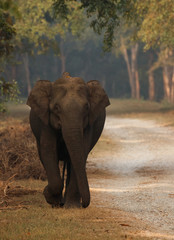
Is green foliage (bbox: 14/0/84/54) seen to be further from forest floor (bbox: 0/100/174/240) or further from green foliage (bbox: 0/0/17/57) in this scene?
green foliage (bbox: 0/0/17/57)

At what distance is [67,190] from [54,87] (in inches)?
67.8

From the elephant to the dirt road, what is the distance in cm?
100

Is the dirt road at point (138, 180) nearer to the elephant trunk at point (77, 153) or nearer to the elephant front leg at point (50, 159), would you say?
the elephant trunk at point (77, 153)

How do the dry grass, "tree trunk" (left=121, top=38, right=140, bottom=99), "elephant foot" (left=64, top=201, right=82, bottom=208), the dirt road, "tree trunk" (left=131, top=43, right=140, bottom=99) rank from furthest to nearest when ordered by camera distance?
"tree trunk" (left=131, top=43, right=140, bottom=99), "tree trunk" (left=121, top=38, right=140, bottom=99), the dry grass, "elephant foot" (left=64, top=201, right=82, bottom=208), the dirt road

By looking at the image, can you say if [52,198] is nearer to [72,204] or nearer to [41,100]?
[72,204]

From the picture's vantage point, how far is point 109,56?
91125mm

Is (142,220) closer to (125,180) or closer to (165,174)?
(125,180)

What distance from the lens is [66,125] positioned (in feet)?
27.3

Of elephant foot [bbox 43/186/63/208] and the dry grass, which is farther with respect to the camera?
the dry grass

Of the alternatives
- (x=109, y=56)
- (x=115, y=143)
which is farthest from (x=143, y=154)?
(x=109, y=56)

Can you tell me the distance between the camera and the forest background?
115ft

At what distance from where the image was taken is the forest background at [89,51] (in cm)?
3491

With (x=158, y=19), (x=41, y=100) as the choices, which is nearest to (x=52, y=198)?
(x=41, y=100)

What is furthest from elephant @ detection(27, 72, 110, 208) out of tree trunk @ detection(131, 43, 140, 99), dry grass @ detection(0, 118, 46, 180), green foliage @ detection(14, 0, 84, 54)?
tree trunk @ detection(131, 43, 140, 99)
